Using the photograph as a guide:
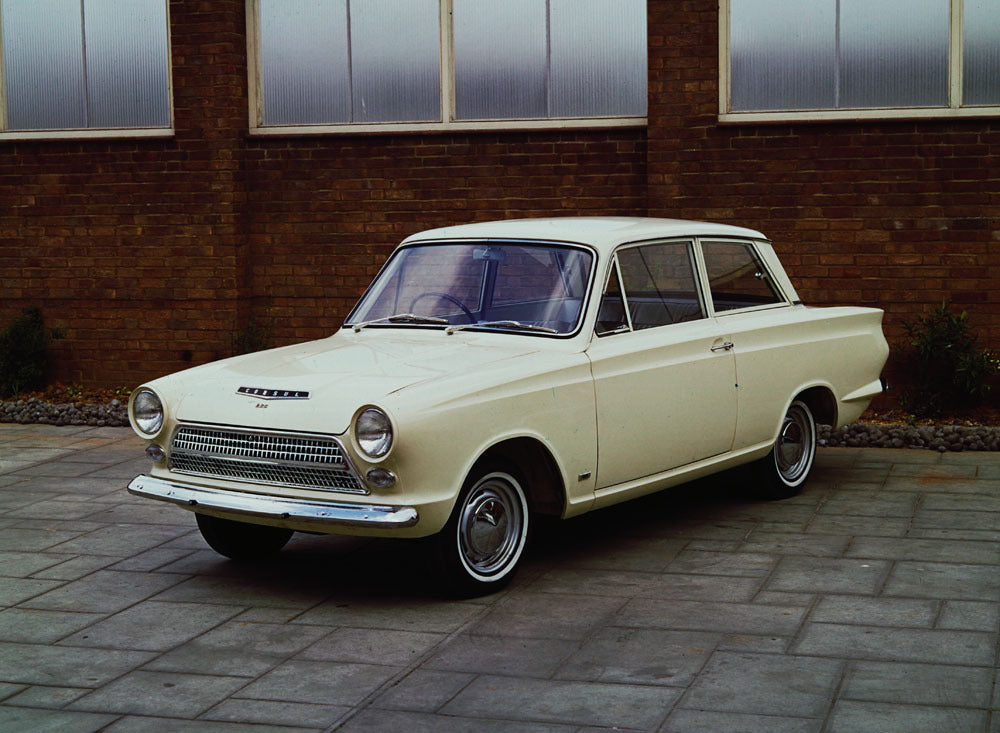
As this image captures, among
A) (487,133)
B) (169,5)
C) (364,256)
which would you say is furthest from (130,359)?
(487,133)

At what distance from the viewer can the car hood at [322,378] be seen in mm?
5156

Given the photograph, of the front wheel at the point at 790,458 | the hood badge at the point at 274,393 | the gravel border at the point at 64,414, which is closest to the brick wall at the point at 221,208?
the gravel border at the point at 64,414

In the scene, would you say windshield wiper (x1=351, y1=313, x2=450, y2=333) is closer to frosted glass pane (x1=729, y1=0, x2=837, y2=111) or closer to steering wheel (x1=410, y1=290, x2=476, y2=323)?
steering wheel (x1=410, y1=290, x2=476, y2=323)

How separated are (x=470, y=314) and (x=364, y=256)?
5.10m

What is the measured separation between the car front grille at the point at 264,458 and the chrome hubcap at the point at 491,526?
1.66ft

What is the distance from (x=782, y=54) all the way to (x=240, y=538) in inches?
248

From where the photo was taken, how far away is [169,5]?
1123 cm

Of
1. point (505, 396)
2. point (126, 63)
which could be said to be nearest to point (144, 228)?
point (126, 63)

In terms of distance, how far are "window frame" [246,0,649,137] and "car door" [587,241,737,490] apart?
4.00 m

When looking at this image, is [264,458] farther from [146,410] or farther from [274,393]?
[146,410]

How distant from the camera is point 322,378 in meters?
5.40

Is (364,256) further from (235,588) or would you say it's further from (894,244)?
(235,588)

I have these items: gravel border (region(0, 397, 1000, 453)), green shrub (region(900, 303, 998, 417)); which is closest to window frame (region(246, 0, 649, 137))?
green shrub (region(900, 303, 998, 417))

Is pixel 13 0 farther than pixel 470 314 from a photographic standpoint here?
Yes
